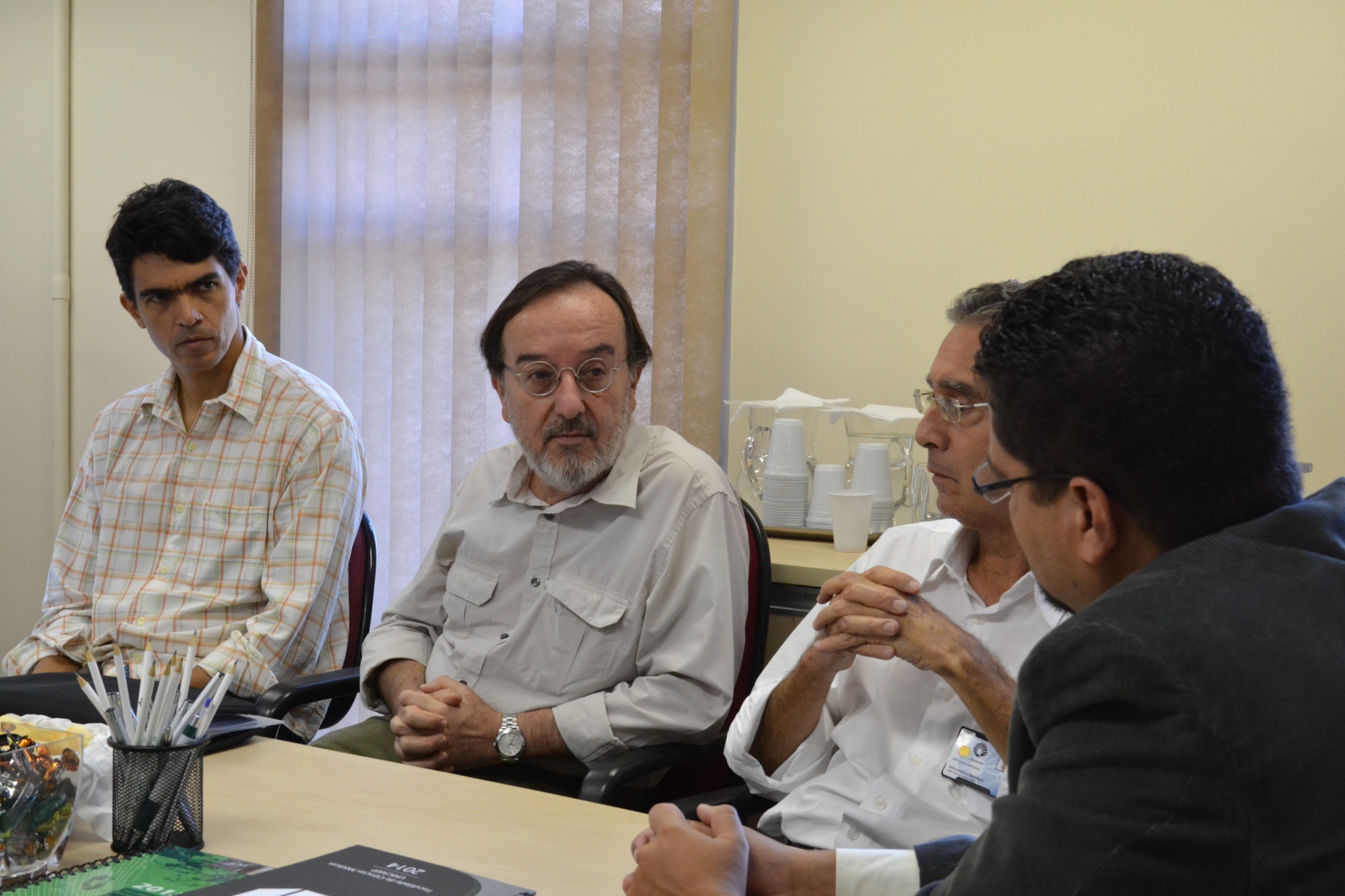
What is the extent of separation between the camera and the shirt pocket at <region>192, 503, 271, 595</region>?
8.23 ft

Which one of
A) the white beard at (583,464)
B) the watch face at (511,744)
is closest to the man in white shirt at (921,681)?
the watch face at (511,744)

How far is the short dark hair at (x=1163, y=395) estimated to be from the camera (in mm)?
818

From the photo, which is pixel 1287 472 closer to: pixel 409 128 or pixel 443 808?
pixel 443 808

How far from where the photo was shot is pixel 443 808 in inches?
54.9

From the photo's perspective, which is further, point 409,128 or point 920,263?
point 409,128

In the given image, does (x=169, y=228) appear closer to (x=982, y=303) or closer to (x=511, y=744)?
(x=511, y=744)

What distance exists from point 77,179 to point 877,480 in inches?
124

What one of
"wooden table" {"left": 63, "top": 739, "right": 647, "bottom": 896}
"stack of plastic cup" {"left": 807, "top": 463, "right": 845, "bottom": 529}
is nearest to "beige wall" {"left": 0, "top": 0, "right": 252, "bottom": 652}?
"stack of plastic cup" {"left": 807, "top": 463, "right": 845, "bottom": 529}

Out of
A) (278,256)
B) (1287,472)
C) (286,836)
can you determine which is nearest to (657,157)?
(278,256)

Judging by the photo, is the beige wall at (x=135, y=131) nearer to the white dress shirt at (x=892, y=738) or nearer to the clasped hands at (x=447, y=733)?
the clasped hands at (x=447, y=733)

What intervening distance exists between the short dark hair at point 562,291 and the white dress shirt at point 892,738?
706mm

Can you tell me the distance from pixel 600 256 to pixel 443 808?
7.15 ft

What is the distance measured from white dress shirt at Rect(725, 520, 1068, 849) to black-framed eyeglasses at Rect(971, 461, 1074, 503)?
0.68 m

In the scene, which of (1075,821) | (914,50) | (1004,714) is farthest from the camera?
(914,50)
